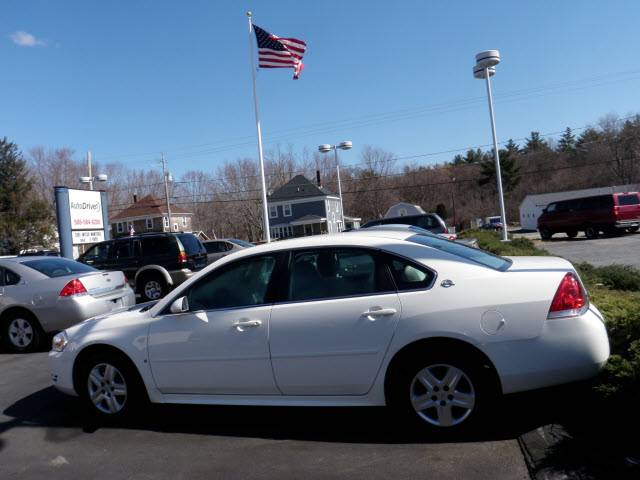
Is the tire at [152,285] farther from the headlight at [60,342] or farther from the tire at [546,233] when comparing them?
the tire at [546,233]

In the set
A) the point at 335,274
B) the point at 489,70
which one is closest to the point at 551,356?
the point at 335,274

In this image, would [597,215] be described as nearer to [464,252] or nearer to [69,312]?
[464,252]

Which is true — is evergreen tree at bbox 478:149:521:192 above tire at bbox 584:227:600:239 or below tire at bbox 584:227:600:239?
above

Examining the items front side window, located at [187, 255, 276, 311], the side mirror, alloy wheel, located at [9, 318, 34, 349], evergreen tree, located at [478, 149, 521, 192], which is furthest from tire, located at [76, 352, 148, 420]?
evergreen tree, located at [478, 149, 521, 192]

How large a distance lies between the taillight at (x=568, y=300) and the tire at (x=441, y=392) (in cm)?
66

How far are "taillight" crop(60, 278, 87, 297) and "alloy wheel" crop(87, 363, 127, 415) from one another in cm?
349

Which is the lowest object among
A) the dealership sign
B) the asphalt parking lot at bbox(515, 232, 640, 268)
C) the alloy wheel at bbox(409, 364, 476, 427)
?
the alloy wheel at bbox(409, 364, 476, 427)

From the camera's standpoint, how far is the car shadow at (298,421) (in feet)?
13.3

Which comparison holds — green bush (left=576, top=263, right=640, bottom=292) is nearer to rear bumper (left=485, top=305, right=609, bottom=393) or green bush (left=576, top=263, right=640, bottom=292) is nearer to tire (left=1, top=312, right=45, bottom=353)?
rear bumper (left=485, top=305, right=609, bottom=393)

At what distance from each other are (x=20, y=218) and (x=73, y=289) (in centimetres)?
3950

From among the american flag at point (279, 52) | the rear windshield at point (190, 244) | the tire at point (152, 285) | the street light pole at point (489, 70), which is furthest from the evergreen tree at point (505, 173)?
the tire at point (152, 285)

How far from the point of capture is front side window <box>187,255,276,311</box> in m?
4.52

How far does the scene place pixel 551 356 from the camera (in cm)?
379

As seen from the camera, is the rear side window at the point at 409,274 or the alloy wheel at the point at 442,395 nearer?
the alloy wheel at the point at 442,395
